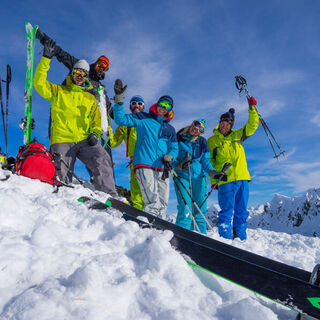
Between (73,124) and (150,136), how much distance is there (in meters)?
1.39

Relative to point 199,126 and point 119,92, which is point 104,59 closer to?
point 119,92

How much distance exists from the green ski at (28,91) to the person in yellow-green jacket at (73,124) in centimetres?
97

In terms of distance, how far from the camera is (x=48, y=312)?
1.09 meters

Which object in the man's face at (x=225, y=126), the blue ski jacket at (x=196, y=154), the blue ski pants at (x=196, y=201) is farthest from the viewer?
the man's face at (x=225, y=126)

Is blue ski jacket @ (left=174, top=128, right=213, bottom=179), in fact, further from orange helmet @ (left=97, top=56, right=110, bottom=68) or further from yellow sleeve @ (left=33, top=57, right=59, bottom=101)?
yellow sleeve @ (left=33, top=57, right=59, bottom=101)

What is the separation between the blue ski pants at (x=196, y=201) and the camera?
4.87 meters

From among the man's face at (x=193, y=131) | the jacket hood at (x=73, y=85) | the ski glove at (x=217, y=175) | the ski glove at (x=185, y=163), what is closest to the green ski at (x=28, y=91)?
the jacket hood at (x=73, y=85)

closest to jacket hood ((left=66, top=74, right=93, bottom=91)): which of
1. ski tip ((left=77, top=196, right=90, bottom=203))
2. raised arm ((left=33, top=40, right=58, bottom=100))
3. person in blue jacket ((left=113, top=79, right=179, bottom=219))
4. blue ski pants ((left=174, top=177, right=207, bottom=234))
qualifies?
raised arm ((left=33, top=40, right=58, bottom=100))

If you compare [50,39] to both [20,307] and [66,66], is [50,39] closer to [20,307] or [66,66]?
[66,66]

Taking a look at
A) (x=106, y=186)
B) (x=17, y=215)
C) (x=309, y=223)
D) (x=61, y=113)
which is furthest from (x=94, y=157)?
(x=309, y=223)

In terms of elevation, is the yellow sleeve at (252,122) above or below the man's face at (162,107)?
above

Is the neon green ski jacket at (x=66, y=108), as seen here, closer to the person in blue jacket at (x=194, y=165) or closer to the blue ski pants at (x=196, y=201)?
the person in blue jacket at (x=194, y=165)

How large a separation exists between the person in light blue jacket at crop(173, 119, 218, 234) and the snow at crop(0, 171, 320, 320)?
3.14 metres

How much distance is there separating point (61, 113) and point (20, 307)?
380 cm
